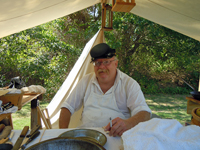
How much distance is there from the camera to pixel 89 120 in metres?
1.67

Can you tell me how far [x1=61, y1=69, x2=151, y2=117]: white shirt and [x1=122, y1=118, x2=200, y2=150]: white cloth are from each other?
2.77ft

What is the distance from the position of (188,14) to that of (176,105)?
4.33 metres

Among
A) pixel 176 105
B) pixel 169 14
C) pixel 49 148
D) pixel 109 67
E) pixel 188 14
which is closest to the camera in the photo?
pixel 49 148

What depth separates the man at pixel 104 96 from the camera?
166 cm

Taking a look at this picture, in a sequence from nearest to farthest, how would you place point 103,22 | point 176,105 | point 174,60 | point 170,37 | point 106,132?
1. point 106,132
2. point 103,22
3. point 176,105
4. point 170,37
5. point 174,60

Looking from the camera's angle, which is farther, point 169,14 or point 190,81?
point 190,81

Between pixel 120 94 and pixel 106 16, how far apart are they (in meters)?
1.49

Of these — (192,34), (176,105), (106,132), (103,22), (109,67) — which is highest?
(103,22)

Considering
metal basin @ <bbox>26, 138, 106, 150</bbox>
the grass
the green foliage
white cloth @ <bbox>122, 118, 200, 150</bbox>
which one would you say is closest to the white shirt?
white cloth @ <bbox>122, 118, 200, 150</bbox>

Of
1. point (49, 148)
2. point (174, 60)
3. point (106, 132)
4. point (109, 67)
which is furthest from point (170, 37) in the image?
point (49, 148)

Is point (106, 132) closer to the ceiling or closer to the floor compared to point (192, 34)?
closer to the floor

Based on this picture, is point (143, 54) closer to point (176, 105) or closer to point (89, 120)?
point (176, 105)

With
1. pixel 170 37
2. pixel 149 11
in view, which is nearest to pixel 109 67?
pixel 149 11

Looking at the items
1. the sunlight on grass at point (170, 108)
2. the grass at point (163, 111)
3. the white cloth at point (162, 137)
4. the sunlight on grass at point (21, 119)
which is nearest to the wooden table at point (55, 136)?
the white cloth at point (162, 137)
